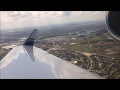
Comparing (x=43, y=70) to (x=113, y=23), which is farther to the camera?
(x=113, y=23)

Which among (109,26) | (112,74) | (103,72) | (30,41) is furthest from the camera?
(103,72)

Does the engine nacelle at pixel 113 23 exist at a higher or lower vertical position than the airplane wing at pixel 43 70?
higher

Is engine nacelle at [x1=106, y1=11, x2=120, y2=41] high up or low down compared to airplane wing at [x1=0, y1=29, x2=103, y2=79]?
up

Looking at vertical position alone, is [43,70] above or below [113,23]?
below

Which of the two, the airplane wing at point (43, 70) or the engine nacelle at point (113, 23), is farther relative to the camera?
the engine nacelle at point (113, 23)

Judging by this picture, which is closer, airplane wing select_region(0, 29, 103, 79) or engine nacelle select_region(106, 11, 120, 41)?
airplane wing select_region(0, 29, 103, 79)
